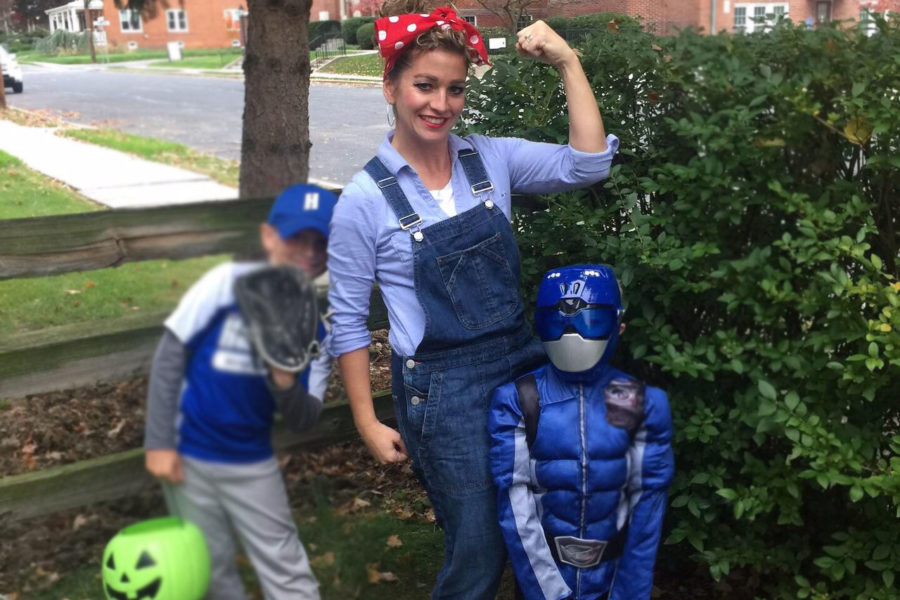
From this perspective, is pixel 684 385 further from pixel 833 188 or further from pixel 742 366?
pixel 833 188

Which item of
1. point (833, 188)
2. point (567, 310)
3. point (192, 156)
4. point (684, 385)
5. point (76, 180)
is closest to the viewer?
point (192, 156)

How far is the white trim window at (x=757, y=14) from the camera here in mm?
2689

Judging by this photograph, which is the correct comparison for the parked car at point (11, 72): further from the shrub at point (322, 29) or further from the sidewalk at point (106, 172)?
the shrub at point (322, 29)

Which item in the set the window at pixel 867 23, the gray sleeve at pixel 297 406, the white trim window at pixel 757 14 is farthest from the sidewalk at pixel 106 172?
the window at pixel 867 23

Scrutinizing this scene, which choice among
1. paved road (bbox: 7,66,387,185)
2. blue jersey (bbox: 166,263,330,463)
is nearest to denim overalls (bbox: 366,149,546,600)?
paved road (bbox: 7,66,387,185)

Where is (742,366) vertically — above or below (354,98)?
below

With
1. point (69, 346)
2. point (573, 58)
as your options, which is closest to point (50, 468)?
point (69, 346)

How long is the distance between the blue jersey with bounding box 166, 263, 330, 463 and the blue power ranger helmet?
3.01 ft

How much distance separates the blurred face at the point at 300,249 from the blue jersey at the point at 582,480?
0.75 m

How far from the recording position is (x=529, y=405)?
95.0 inches

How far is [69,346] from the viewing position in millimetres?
2205

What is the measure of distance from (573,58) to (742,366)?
2.99 ft

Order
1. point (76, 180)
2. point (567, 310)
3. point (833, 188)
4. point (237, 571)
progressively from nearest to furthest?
point (237, 571), point (76, 180), point (567, 310), point (833, 188)

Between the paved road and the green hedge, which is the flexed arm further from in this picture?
the paved road
